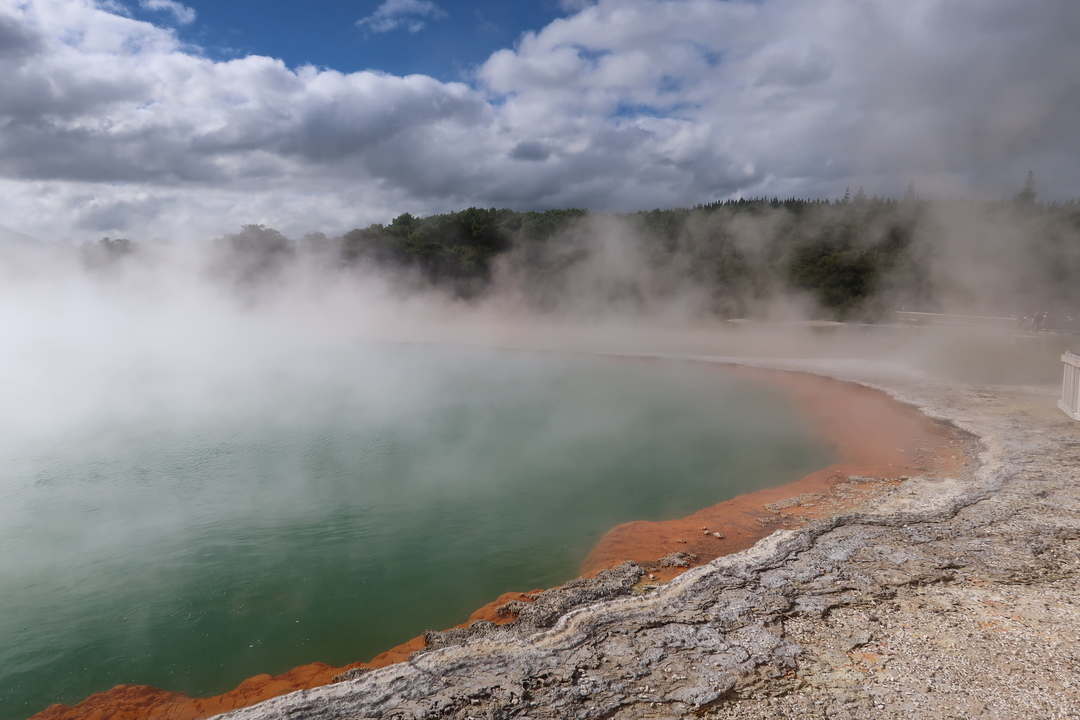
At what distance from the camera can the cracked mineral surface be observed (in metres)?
2.01

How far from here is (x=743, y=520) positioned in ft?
13.9

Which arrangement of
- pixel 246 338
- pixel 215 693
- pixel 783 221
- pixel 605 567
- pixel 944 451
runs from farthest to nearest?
pixel 783 221, pixel 246 338, pixel 944 451, pixel 605 567, pixel 215 693

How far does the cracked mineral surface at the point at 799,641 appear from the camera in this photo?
201 cm

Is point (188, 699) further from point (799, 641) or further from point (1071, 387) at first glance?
point (1071, 387)

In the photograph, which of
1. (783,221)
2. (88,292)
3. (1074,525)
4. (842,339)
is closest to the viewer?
(1074,525)

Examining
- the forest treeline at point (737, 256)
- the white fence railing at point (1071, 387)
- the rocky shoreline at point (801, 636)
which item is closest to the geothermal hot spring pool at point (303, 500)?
the rocky shoreline at point (801, 636)

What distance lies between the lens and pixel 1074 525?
3.38 metres

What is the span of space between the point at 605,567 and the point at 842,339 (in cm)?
1266

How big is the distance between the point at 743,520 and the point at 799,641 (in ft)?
6.35

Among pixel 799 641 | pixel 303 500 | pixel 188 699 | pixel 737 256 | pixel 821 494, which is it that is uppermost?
pixel 737 256

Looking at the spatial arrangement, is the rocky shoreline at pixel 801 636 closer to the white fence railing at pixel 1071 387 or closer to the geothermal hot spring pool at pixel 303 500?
the geothermal hot spring pool at pixel 303 500

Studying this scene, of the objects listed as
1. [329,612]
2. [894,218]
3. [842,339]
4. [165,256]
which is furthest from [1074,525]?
[165,256]

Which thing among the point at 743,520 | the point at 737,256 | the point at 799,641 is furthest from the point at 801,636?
the point at 737,256

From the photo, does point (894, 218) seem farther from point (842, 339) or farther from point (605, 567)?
point (605, 567)
